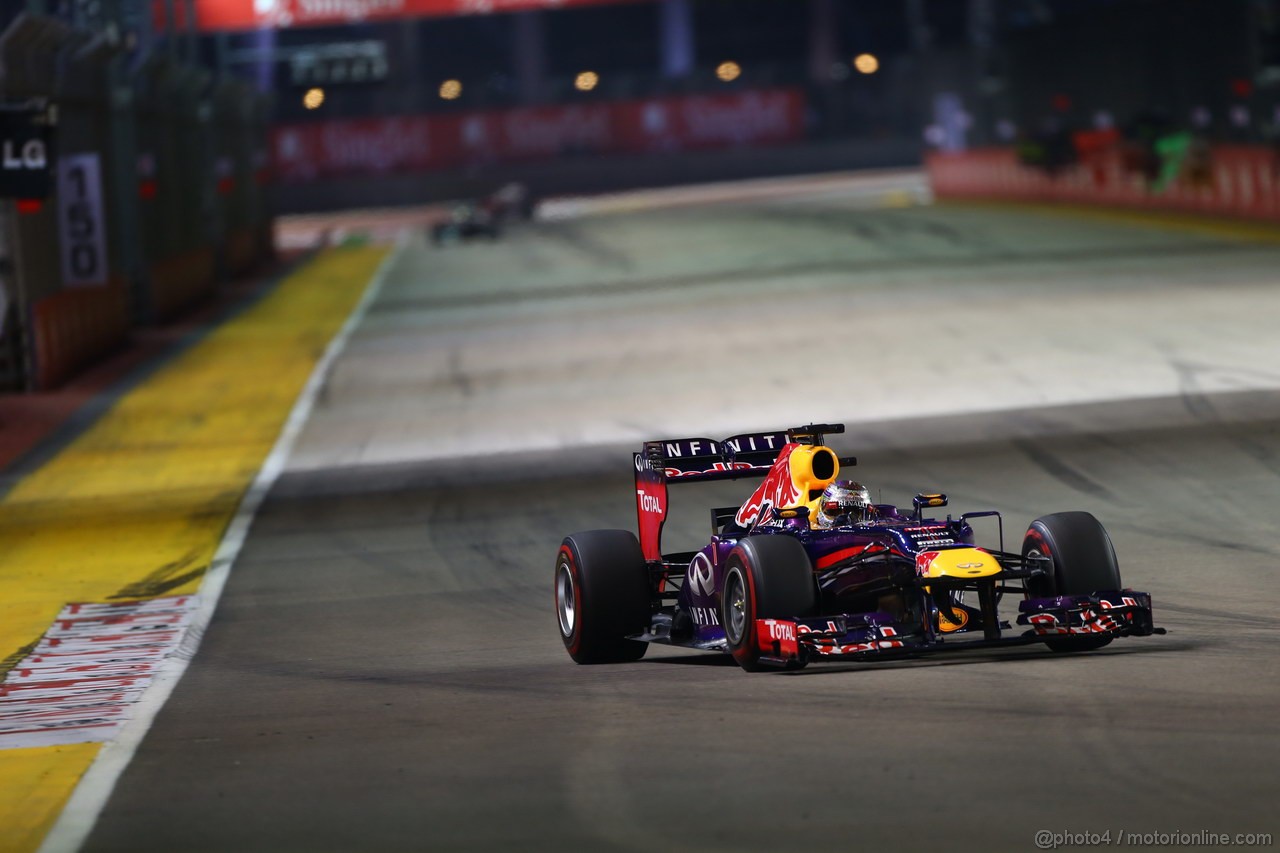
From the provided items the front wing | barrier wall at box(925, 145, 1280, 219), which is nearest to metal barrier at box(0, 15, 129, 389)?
the front wing

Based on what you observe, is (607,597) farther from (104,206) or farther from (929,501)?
(104,206)

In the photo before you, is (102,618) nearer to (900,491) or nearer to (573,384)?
(900,491)

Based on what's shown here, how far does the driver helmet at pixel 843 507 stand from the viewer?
10.6 meters

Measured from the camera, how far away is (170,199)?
139ft

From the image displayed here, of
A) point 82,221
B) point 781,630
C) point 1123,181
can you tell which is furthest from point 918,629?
point 1123,181

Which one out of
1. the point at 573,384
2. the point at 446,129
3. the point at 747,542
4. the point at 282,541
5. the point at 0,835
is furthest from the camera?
the point at 446,129

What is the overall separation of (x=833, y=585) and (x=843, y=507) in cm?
51

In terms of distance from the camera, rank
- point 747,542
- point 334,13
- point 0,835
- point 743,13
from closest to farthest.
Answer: point 0,835 → point 747,542 → point 334,13 → point 743,13

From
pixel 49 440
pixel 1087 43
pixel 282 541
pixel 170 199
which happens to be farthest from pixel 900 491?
pixel 1087 43

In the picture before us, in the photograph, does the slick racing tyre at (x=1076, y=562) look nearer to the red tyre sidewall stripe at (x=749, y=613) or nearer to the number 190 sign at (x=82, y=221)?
the red tyre sidewall stripe at (x=749, y=613)

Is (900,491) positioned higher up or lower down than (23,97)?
lower down

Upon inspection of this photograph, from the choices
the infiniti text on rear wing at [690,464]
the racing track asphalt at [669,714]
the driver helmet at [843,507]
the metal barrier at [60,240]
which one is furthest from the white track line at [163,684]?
the metal barrier at [60,240]

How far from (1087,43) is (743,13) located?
43.6 metres

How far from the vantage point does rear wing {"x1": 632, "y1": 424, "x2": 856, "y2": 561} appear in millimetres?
11945
